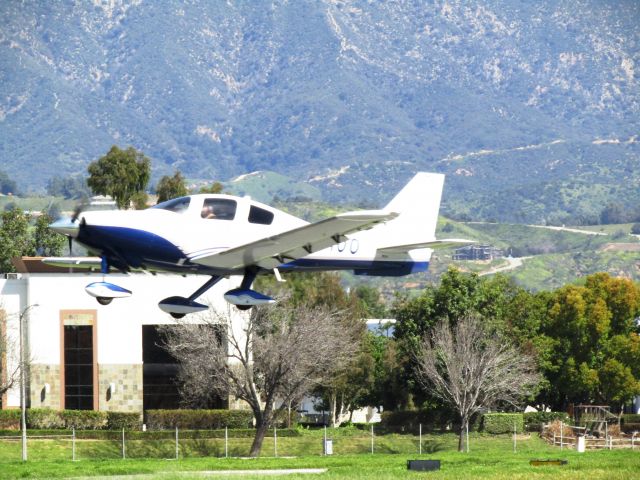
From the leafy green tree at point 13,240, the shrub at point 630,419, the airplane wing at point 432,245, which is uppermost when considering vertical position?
the leafy green tree at point 13,240

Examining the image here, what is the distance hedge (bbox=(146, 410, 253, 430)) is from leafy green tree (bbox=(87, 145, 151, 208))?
37.6m

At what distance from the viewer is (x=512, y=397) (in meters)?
76.4

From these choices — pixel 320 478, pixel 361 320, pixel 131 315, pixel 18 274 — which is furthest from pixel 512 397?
pixel 320 478

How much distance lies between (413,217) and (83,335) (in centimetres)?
3510

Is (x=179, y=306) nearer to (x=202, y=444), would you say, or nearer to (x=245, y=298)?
(x=245, y=298)

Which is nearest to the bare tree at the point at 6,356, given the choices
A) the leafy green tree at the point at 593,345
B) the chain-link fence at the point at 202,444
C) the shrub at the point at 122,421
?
the shrub at the point at 122,421

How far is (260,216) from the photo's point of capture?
35500mm

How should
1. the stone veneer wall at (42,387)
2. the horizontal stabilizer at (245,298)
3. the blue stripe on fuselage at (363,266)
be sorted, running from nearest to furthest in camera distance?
the horizontal stabilizer at (245,298) → the blue stripe on fuselage at (363,266) → the stone veneer wall at (42,387)

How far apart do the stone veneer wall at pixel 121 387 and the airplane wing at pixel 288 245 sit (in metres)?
36.7

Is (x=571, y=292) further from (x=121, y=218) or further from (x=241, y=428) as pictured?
(x=121, y=218)

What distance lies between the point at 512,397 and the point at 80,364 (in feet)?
76.8

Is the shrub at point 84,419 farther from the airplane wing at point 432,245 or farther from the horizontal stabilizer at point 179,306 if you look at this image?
the horizontal stabilizer at point 179,306

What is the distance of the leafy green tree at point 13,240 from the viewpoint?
114375 millimetres

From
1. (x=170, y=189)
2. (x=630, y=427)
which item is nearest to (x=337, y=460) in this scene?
(x=630, y=427)
